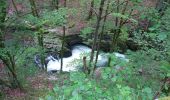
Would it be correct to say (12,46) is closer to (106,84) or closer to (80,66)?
(80,66)

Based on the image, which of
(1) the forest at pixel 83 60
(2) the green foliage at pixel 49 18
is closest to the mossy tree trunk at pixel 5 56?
(1) the forest at pixel 83 60

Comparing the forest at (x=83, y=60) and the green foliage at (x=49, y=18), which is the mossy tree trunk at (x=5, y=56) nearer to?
the forest at (x=83, y=60)

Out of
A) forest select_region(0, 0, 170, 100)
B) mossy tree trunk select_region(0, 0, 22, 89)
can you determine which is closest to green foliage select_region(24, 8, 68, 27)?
forest select_region(0, 0, 170, 100)

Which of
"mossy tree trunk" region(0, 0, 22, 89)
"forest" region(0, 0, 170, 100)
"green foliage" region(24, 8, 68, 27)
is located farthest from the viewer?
"green foliage" region(24, 8, 68, 27)

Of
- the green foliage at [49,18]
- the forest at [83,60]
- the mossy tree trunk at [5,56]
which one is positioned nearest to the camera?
the forest at [83,60]

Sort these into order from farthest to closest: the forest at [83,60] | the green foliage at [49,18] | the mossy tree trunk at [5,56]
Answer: the green foliage at [49,18], the mossy tree trunk at [5,56], the forest at [83,60]

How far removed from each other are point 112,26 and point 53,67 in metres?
5.52

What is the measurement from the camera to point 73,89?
320 centimetres

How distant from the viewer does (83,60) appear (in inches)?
426

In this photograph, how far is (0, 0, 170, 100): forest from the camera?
3543 millimetres

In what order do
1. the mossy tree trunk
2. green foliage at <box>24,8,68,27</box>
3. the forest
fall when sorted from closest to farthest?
the forest < the mossy tree trunk < green foliage at <box>24,8,68,27</box>

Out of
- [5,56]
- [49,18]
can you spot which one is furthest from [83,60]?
[5,56]

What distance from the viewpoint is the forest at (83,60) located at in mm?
3543

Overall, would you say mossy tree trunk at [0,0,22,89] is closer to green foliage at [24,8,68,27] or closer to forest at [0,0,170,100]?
forest at [0,0,170,100]
